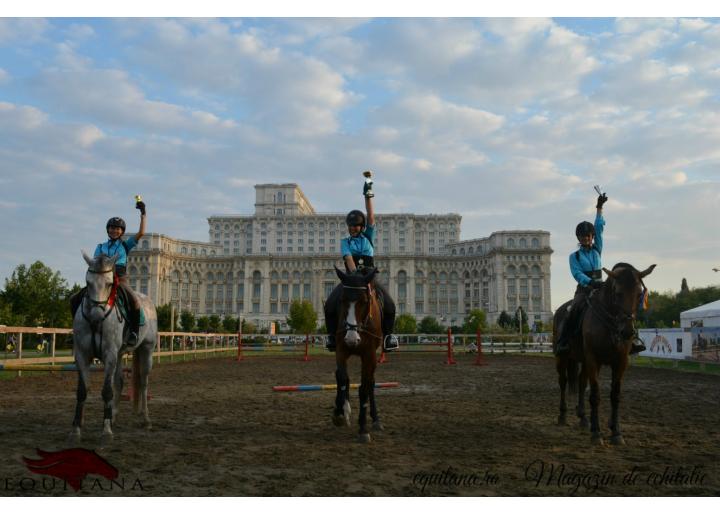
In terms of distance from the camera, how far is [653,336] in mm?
30359

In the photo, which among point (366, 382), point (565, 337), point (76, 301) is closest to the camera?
point (366, 382)

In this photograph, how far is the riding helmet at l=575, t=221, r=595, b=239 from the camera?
→ 30.0ft

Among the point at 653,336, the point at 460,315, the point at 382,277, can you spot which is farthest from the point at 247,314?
the point at 653,336

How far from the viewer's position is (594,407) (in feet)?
25.5

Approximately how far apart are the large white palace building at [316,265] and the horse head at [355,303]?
495 feet

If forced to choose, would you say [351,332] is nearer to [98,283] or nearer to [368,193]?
[368,193]

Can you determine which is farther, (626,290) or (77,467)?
(626,290)

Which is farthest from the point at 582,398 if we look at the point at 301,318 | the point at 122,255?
the point at 301,318

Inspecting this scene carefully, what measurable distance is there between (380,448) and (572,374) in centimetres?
486

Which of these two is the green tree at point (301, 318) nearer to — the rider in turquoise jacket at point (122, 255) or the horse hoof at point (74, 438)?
the rider in turquoise jacket at point (122, 255)

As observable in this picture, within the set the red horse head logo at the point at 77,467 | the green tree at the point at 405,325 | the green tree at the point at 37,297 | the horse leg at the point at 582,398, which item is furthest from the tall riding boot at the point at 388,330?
the green tree at the point at 405,325

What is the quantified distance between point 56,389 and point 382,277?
15075 centimetres

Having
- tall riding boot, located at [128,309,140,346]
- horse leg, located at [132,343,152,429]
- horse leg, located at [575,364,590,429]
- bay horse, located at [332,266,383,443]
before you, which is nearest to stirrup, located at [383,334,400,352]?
bay horse, located at [332,266,383,443]

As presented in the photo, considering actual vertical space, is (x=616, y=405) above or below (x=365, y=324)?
below
